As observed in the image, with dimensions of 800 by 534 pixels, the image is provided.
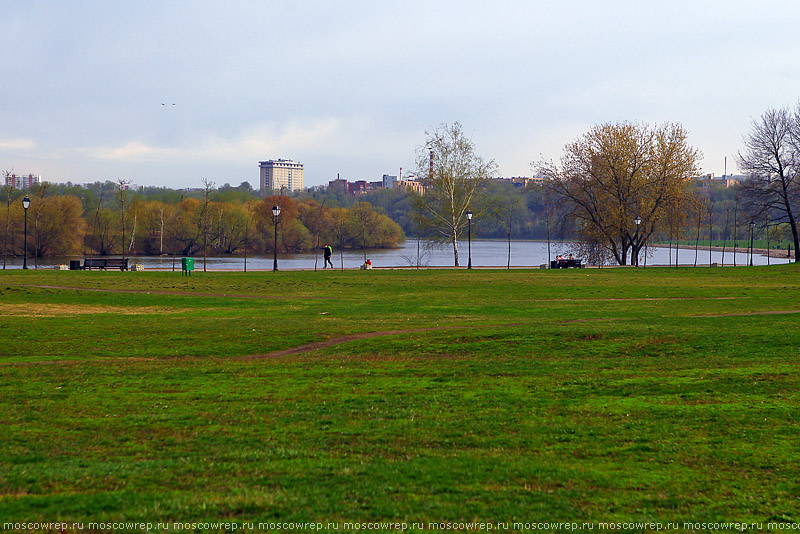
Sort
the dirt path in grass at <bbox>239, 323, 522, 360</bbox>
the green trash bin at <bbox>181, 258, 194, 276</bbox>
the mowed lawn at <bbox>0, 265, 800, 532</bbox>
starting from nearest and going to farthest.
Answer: the mowed lawn at <bbox>0, 265, 800, 532</bbox> < the dirt path in grass at <bbox>239, 323, 522, 360</bbox> < the green trash bin at <bbox>181, 258, 194, 276</bbox>

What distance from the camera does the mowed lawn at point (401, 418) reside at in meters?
6.14

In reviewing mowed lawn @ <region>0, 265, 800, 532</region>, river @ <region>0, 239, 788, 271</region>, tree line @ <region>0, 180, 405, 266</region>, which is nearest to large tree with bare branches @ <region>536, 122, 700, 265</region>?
river @ <region>0, 239, 788, 271</region>

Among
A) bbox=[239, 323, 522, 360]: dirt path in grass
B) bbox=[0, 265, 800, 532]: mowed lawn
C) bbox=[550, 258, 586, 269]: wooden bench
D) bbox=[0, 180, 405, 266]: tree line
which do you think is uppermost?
bbox=[0, 180, 405, 266]: tree line

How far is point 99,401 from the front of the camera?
10.5 meters

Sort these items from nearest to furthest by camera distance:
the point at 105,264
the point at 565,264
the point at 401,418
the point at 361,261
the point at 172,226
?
the point at 401,418, the point at 105,264, the point at 565,264, the point at 361,261, the point at 172,226

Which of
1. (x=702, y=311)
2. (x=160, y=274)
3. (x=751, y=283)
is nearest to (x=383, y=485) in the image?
(x=702, y=311)

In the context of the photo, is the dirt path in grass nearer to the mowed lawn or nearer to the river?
the mowed lawn

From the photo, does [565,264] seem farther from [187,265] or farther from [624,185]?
[187,265]

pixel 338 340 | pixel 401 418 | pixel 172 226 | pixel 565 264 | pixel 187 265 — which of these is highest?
pixel 172 226

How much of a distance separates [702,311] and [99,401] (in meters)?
20.2

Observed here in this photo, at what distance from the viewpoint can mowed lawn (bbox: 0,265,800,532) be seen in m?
6.14

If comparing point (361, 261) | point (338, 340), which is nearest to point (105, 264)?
point (361, 261)

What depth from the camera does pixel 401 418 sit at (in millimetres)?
9406

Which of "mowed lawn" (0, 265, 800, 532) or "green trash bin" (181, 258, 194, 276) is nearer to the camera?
"mowed lawn" (0, 265, 800, 532)
